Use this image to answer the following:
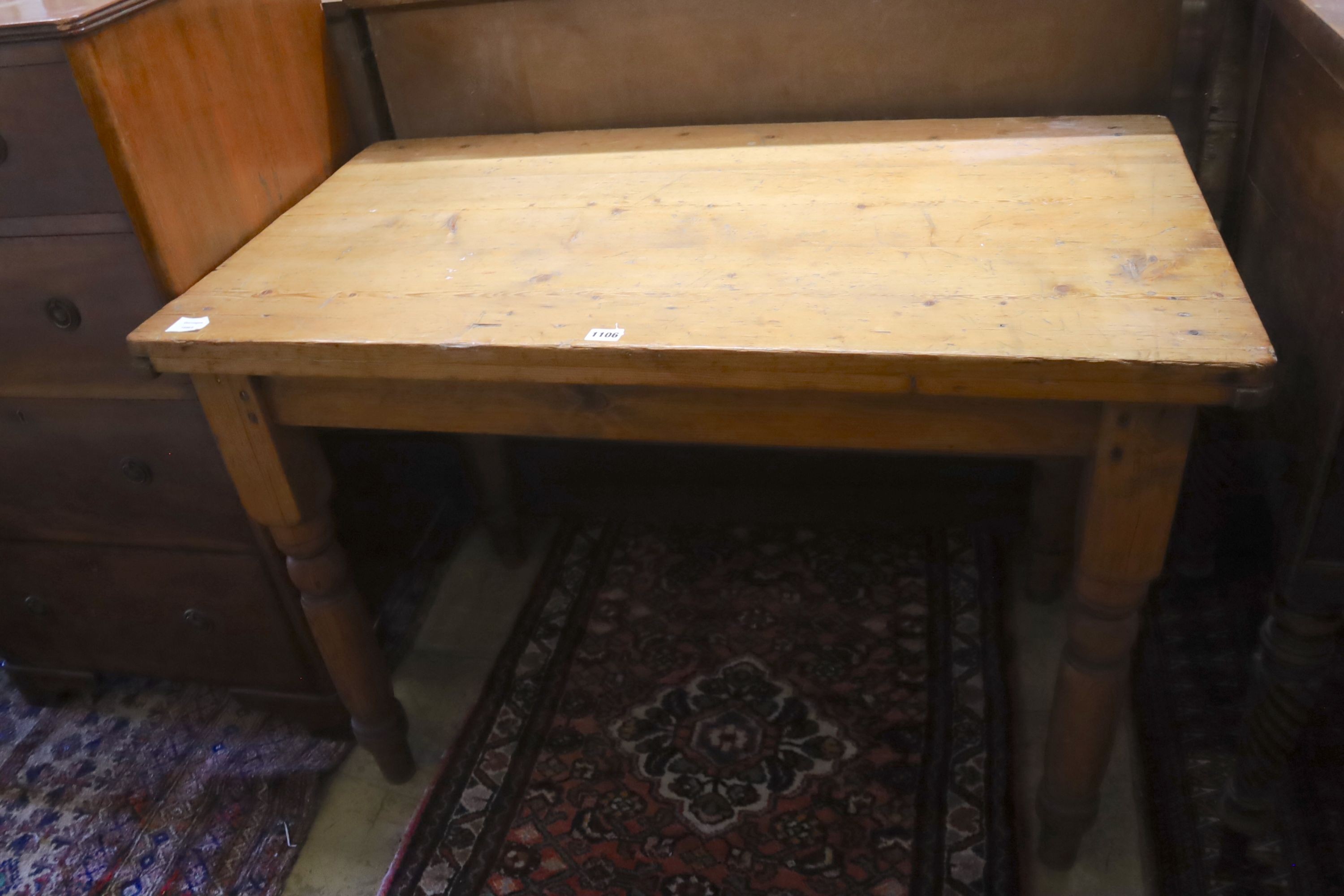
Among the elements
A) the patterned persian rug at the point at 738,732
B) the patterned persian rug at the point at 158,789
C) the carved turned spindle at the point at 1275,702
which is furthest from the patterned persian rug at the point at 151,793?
the carved turned spindle at the point at 1275,702

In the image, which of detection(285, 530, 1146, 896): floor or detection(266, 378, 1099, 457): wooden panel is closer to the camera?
detection(266, 378, 1099, 457): wooden panel

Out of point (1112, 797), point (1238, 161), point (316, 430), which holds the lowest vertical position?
point (1112, 797)

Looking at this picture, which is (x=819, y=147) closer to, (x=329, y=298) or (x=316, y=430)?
(x=329, y=298)

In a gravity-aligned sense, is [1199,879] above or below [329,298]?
below

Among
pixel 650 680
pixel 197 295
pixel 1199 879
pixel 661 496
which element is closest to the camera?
pixel 197 295

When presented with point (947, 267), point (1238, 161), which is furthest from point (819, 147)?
point (1238, 161)

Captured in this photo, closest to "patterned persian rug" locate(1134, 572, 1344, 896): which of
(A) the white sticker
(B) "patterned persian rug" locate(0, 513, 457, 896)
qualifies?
(B) "patterned persian rug" locate(0, 513, 457, 896)

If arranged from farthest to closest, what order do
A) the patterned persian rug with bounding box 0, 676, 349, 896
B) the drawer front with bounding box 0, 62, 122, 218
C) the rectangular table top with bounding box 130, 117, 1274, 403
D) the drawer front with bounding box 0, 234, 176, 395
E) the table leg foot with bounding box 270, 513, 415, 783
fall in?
1. the patterned persian rug with bounding box 0, 676, 349, 896
2. the table leg foot with bounding box 270, 513, 415, 783
3. the drawer front with bounding box 0, 234, 176, 395
4. the drawer front with bounding box 0, 62, 122, 218
5. the rectangular table top with bounding box 130, 117, 1274, 403

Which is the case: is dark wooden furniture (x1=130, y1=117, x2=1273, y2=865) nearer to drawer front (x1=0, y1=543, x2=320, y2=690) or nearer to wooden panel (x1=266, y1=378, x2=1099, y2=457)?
wooden panel (x1=266, y1=378, x2=1099, y2=457)

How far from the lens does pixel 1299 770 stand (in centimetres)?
129

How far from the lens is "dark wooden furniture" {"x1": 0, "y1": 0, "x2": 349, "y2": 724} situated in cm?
101

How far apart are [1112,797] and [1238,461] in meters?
0.45

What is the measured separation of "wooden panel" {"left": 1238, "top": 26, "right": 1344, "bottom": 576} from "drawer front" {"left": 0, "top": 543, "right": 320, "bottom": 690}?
117cm

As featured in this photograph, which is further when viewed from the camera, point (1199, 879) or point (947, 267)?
point (1199, 879)
